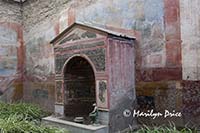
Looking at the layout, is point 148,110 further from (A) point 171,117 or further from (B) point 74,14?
(B) point 74,14

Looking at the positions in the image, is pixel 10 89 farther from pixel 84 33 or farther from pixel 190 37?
pixel 190 37

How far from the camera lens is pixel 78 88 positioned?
20.8 feet

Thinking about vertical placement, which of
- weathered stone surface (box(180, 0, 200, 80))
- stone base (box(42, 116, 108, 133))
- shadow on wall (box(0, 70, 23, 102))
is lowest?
stone base (box(42, 116, 108, 133))

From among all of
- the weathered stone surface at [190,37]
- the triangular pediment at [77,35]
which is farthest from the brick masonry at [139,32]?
the triangular pediment at [77,35]

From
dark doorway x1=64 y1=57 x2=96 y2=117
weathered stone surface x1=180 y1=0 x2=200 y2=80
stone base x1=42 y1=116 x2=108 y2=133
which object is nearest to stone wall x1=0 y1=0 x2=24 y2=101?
dark doorway x1=64 y1=57 x2=96 y2=117

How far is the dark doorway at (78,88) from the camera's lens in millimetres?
6113

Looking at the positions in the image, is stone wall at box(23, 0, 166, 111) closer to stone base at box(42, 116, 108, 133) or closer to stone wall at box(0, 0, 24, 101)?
stone wall at box(0, 0, 24, 101)

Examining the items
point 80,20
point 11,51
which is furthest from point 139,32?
point 11,51

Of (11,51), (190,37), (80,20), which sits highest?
(80,20)

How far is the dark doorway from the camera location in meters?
6.11

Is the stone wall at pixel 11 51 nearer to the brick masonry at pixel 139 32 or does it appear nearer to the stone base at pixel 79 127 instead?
the brick masonry at pixel 139 32

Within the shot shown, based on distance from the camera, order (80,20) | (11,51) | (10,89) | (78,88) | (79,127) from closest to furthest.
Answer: (79,127) → (78,88) → (80,20) → (10,89) → (11,51)

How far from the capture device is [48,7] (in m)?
8.03

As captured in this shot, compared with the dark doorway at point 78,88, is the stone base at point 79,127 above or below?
below
